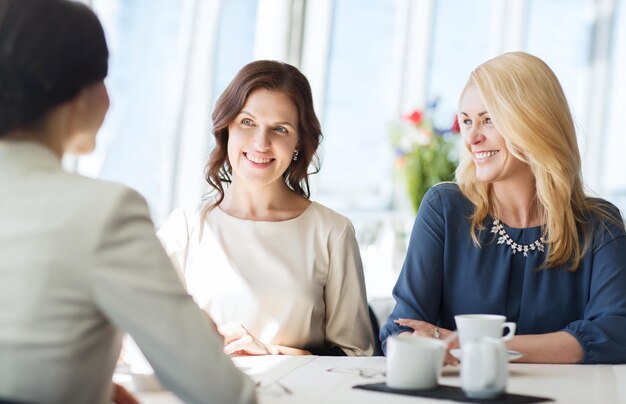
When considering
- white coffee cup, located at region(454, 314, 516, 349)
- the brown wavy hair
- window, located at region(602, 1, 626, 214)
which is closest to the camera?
white coffee cup, located at region(454, 314, 516, 349)

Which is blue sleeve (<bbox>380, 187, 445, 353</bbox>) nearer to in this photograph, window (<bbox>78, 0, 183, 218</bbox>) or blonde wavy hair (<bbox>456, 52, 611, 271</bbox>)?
blonde wavy hair (<bbox>456, 52, 611, 271</bbox>)

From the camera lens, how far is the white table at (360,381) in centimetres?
165

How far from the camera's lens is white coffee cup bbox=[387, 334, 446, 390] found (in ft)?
5.52

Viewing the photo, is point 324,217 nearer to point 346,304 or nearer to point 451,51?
point 346,304

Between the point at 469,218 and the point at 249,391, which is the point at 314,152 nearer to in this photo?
the point at 469,218

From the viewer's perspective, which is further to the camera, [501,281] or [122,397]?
[501,281]

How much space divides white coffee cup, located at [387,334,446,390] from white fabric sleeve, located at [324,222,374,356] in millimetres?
969

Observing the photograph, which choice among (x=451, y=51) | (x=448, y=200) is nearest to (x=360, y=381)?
(x=448, y=200)

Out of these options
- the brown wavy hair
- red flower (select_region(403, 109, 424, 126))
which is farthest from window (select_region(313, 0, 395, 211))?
the brown wavy hair

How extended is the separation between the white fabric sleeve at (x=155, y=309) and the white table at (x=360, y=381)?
15.2 inches

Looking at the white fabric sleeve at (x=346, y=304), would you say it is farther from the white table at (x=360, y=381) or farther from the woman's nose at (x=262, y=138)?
the white table at (x=360, y=381)

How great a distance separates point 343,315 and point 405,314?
0.27 metres

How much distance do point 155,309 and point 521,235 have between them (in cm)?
164

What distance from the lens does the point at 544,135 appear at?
8.32ft
